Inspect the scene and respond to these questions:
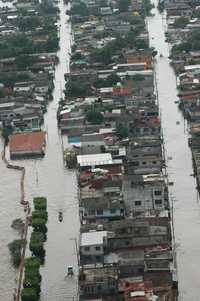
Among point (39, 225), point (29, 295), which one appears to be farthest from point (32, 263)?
point (39, 225)

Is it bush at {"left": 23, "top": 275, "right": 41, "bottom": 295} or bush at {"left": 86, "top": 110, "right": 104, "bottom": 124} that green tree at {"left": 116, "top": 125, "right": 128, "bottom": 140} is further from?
bush at {"left": 23, "top": 275, "right": 41, "bottom": 295}

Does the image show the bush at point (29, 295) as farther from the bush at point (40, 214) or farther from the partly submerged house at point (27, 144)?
the partly submerged house at point (27, 144)

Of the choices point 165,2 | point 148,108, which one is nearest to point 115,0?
point 165,2

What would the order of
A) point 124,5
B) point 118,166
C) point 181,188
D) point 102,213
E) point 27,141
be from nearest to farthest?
point 102,213 → point 181,188 → point 118,166 → point 27,141 → point 124,5

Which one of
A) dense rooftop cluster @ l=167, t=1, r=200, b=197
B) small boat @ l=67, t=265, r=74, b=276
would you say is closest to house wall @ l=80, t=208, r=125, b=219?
small boat @ l=67, t=265, r=74, b=276

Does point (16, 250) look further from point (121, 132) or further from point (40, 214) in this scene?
point (121, 132)

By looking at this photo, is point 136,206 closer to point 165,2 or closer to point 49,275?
point 49,275
